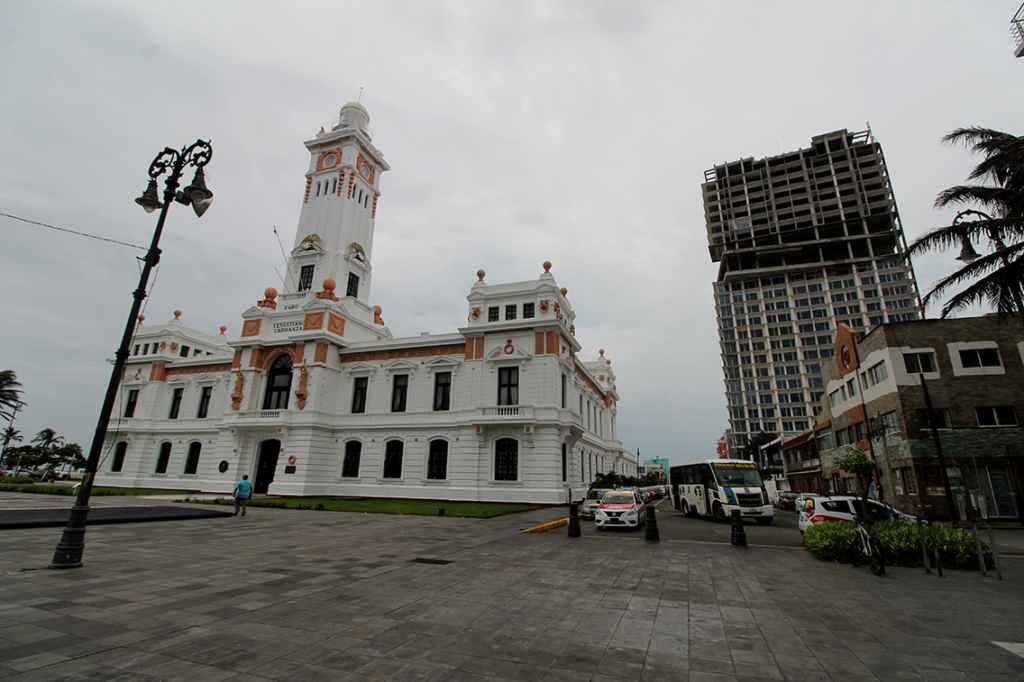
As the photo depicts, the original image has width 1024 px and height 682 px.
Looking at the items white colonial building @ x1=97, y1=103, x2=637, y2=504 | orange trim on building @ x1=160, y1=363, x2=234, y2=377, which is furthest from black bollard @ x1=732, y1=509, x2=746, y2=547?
orange trim on building @ x1=160, y1=363, x2=234, y2=377

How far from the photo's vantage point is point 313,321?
36312mm

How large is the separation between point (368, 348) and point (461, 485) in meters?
13.0

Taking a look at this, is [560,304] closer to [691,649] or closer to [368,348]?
[368,348]

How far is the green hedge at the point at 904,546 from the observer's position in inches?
438

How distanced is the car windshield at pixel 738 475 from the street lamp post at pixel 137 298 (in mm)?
23489

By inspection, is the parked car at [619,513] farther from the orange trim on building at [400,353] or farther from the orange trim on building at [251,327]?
the orange trim on building at [251,327]

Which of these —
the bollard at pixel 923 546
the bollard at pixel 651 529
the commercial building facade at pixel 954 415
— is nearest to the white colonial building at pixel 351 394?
the bollard at pixel 651 529

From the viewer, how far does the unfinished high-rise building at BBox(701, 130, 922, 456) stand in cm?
8719

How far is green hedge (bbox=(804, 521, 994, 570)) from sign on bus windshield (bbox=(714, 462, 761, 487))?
10670 millimetres

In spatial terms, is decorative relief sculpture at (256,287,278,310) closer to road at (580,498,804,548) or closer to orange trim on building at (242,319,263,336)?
orange trim on building at (242,319,263,336)

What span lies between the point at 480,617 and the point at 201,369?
44.2m

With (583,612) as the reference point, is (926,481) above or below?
above

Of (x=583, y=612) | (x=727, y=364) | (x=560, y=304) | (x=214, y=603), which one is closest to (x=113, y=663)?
(x=214, y=603)

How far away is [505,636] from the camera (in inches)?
242
